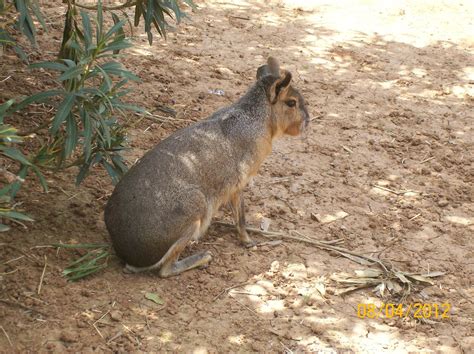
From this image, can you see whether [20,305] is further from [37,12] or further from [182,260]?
[37,12]

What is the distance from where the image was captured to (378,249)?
5531mm

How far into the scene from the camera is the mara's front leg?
5.39m

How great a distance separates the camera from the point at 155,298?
4609 mm

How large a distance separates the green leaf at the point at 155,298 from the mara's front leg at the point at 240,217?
1.05 m

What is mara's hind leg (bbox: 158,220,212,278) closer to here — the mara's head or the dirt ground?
the dirt ground

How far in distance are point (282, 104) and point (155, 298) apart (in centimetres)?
195

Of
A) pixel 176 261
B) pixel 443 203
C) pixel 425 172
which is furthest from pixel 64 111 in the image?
pixel 425 172

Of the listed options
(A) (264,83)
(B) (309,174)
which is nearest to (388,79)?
(B) (309,174)

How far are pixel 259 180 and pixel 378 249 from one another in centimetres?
136

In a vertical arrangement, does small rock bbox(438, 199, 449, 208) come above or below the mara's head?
below

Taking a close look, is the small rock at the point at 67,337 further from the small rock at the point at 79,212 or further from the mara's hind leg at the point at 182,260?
the small rock at the point at 79,212

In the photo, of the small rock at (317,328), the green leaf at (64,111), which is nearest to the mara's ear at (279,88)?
the green leaf at (64,111)
